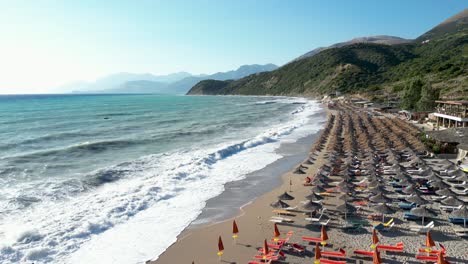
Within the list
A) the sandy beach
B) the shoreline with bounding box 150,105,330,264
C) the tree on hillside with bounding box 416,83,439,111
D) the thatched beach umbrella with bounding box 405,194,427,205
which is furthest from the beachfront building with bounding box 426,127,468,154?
the tree on hillside with bounding box 416,83,439,111

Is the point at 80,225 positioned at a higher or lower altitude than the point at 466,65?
lower

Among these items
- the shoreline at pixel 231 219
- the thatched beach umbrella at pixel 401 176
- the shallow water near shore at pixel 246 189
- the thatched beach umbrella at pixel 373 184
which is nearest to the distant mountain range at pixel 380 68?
the shallow water near shore at pixel 246 189

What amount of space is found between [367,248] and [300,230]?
288 cm

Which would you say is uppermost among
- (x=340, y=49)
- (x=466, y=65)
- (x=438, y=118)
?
(x=340, y=49)

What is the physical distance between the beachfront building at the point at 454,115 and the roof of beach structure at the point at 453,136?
7219mm

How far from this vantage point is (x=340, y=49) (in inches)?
7421

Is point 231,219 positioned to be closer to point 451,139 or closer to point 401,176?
point 401,176

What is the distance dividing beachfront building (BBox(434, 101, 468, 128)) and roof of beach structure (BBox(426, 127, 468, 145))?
7.22m

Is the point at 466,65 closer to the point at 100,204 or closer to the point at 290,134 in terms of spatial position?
the point at 290,134

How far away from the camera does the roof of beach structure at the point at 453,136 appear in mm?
27000

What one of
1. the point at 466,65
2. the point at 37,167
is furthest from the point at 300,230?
the point at 466,65

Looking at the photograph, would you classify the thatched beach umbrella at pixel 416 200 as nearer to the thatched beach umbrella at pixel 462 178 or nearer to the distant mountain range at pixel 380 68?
the thatched beach umbrella at pixel 462 178

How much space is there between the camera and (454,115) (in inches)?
1426

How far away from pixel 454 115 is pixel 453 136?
33.0 ft
